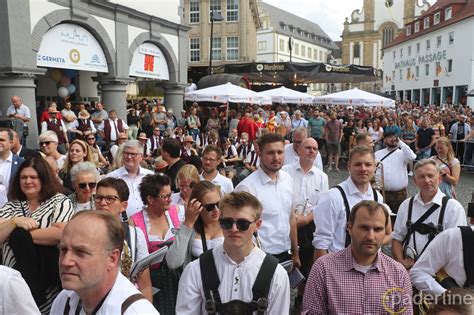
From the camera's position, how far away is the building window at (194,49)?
5159 centimetres

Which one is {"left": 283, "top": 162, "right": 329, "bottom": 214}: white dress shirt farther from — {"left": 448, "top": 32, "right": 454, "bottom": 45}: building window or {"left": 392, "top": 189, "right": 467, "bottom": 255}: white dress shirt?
{"left": 448, "top": 32, "right": 454, "bottom": 45}: building window

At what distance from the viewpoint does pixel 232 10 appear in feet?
158

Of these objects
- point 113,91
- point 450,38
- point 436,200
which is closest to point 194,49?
point 450,38

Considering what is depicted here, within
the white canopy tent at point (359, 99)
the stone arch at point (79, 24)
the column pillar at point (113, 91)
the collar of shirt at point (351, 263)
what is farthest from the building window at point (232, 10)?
the collar of shirt at point (351, 263)

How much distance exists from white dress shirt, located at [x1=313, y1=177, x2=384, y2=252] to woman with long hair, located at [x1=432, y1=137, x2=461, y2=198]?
9.97ft

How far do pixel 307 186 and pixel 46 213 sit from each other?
275 cm

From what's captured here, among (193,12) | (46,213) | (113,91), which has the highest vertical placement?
(193,12)

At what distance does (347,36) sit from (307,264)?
90.9 m

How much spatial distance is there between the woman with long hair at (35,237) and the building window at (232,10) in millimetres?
47234

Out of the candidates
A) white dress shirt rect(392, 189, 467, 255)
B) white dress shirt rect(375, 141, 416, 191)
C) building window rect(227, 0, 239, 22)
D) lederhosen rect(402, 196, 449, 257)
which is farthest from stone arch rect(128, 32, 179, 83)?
building window rect(227, 0, 239, 22)

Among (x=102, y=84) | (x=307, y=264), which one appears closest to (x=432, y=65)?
(x=102, y=84)

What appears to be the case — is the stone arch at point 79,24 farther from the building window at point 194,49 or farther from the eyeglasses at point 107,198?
the building window at point 194,49

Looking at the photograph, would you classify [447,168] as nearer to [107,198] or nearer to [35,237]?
[107,198]

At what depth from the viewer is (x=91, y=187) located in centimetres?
388
